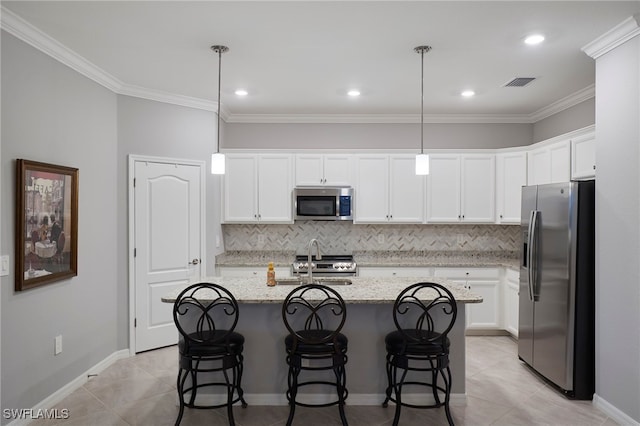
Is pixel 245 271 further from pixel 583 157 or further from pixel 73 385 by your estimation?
pixel 583 157

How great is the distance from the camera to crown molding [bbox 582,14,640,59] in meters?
2.71

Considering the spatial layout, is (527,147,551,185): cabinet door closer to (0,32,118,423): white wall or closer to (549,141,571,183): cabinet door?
(549,141,571,183): cabinet door

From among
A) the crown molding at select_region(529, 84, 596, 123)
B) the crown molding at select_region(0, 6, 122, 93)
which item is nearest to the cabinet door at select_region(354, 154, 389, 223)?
the crown molding at select_region(529, 84, 596, 123)

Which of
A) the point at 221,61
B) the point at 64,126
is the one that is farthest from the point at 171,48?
the point at 64,126

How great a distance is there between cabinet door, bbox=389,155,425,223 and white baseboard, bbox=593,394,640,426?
258 cm

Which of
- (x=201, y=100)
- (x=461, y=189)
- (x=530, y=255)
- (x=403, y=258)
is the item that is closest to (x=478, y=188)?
(x=461, y=189)

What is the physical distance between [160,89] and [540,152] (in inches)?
164

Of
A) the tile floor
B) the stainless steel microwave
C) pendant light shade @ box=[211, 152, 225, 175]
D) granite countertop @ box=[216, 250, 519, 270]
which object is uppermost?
pendant light shade @ box=[211, 152, 225, 175]

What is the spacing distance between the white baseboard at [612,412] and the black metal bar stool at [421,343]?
1.16 metres

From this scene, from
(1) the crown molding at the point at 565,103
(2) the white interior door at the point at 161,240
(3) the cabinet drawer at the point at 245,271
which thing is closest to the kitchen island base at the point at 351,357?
(2) the white interior door at the point at 161,240

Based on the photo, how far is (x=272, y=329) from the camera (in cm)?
312

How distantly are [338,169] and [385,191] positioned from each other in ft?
2.17

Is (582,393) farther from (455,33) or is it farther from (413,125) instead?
(413,125)

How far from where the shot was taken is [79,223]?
137 inches
